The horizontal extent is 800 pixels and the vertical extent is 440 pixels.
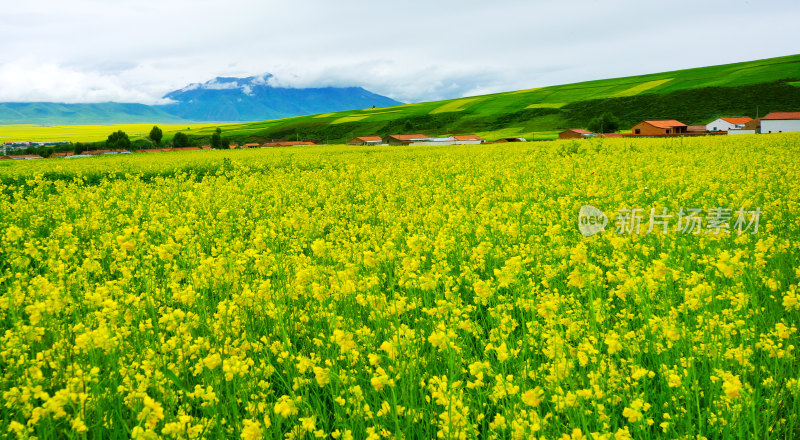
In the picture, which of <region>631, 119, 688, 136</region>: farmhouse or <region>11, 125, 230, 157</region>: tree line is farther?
<region>11, 125, 230, 157</region>: tree line

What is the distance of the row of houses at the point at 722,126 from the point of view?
88.2 m

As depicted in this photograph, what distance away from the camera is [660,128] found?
96.2 m

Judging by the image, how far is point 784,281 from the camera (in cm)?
463

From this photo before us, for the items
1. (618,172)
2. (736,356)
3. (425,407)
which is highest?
(618,172)

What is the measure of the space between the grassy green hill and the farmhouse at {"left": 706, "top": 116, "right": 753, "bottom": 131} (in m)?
7.75

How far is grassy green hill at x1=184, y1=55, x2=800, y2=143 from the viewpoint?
11600 cm

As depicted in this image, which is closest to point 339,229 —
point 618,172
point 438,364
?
point 438,364

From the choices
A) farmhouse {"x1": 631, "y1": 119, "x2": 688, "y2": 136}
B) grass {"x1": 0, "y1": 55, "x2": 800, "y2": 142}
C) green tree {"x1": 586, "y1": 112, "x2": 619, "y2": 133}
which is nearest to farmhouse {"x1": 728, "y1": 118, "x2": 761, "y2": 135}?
farmhouse {"x1": 631, "y1": 119, "x2": 688, "y2": 136}

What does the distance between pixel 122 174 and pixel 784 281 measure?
20.2 metres

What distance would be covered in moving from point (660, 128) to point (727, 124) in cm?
1750

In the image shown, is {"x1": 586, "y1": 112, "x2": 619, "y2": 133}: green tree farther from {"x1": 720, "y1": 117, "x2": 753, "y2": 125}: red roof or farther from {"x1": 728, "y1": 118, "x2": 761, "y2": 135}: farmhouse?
{"x1": 728, "y1": 118, "x2": 761, "y2": 135}: farmhouse

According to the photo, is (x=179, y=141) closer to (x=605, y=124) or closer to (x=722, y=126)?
(x=605, y=124)

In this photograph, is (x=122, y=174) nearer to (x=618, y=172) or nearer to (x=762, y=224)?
(x=618, y=172)

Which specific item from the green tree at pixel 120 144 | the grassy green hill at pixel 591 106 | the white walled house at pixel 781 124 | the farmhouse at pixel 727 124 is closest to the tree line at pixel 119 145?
the green tree at pixel 120 144
